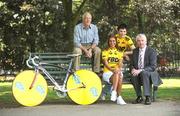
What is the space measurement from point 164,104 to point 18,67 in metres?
14.8

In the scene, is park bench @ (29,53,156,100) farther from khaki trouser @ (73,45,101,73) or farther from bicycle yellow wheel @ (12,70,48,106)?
bicycle yellow wheel @ (12,70,48,106)

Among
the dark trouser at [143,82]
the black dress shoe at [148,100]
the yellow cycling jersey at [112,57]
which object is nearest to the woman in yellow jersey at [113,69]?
the yellow cycling jersey at [112,57]

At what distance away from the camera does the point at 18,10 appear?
26594 mm

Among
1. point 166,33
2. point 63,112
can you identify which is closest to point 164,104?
point 63,112

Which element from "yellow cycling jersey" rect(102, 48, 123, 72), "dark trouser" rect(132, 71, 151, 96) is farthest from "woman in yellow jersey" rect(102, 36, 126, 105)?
"dark trouser" rect(132, 71, 151, 96)

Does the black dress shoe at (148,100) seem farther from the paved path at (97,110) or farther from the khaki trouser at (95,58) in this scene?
the khaki trouser at (95,58)

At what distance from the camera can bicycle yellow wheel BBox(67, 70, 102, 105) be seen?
505 inches

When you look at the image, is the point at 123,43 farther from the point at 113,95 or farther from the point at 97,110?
the point at 97,110

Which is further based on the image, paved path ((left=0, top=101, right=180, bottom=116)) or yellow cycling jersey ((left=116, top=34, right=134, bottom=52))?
yellow cycling jersey ((left=116, top=34, right=134, bottom=52))

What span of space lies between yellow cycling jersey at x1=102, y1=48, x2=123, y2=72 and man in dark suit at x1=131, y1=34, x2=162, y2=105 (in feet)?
1.08

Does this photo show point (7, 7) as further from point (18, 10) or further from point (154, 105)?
point (154, 105)

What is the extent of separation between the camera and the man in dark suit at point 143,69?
41.8ft

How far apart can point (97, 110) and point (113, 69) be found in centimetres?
145

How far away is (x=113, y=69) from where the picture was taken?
512 inches
